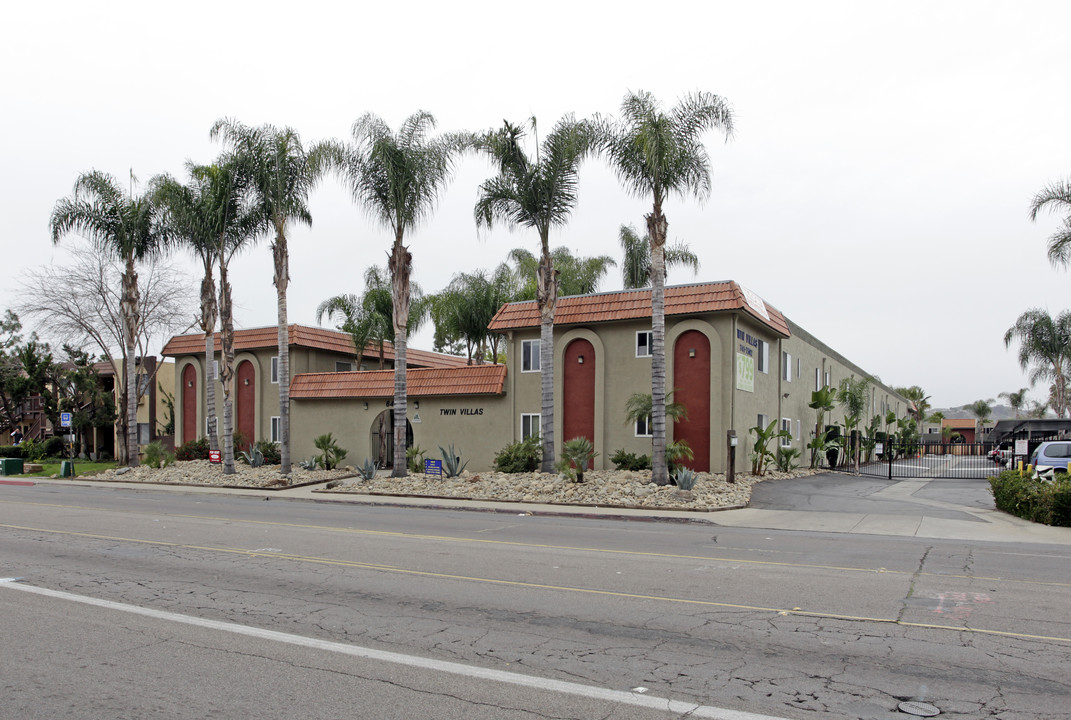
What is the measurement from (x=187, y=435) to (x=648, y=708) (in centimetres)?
3914

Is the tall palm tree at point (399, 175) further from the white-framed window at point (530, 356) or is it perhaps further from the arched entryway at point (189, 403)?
the arched entryway at point (189, 403)

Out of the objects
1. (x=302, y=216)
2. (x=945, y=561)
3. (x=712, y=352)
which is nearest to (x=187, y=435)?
(x=302, y=216)

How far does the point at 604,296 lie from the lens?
27422mm

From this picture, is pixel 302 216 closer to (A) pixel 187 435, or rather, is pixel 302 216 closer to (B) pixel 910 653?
(A) pixel 187 435

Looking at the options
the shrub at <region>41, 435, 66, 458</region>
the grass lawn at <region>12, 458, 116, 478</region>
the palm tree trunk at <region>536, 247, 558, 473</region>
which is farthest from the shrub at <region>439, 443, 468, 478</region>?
the shrub at <region>41, 435, 66, 458</region>

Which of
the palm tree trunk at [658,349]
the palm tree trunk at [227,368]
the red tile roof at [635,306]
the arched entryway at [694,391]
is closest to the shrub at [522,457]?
the red tile roof at [635,306]

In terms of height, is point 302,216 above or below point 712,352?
above

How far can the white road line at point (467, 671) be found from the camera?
17.1 feet

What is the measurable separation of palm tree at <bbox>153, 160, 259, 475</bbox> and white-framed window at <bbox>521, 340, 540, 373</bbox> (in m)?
12.0

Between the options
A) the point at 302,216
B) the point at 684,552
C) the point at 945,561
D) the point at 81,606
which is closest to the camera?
the point at 81,606

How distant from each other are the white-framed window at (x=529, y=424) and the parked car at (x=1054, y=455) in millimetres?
15962

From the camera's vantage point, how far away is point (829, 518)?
17875mm

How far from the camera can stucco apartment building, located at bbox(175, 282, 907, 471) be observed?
84.3 feet

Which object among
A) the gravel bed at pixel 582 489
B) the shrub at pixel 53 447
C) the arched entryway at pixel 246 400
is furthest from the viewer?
the shrub at pixel 53 447
